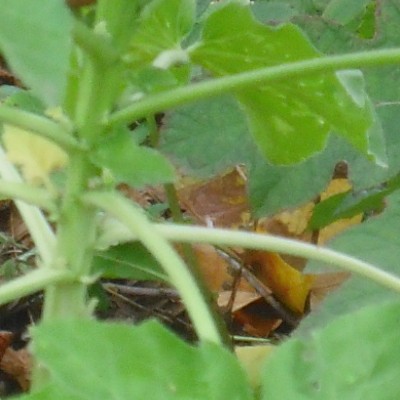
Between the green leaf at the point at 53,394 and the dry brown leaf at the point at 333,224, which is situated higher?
the green leaf at the point at 53,394

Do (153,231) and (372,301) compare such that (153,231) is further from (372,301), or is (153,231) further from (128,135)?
(372,301)

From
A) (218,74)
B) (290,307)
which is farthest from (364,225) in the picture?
(290,307)

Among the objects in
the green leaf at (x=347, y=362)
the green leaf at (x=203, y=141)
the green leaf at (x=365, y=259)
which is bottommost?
the green leaf at (x=365, y=259)

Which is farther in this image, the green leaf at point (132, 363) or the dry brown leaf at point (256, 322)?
the dry brown leaf at point (256, 322)

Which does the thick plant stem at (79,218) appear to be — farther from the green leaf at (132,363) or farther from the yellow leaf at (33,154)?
the green leaf at (132,363)

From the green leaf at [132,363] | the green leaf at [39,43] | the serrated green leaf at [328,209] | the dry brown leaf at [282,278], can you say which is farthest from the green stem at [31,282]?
the dry brown leaf at [282,278]

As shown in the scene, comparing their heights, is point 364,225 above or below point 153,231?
below

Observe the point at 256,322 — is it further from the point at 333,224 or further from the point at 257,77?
the point at 257,77
